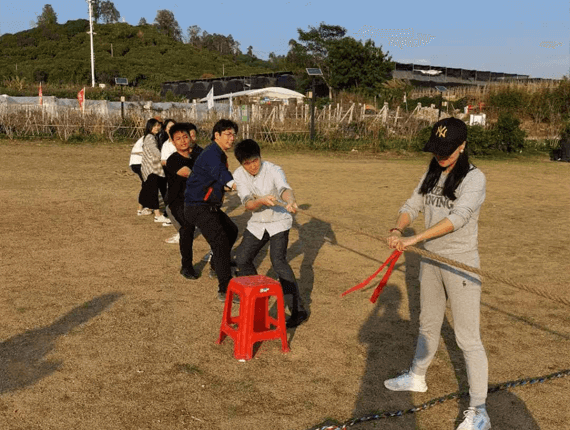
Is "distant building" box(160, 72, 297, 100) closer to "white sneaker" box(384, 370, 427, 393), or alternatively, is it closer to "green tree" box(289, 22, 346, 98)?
"green tree" box(289, 22, 346, 98)

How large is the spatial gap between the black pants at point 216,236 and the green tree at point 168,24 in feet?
377

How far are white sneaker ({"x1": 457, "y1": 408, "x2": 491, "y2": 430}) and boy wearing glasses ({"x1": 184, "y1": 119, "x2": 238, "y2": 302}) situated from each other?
274cm

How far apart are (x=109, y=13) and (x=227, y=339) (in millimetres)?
129429

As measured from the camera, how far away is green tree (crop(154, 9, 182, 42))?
113m

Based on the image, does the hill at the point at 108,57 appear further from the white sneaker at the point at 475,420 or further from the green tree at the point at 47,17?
the white sneaker at the point at 475,420

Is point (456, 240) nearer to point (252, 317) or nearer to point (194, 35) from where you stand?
point (252, 317)

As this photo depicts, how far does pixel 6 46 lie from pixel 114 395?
106872 mm

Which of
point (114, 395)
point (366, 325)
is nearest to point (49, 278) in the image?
point (114, 395)

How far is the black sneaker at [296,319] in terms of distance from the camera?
4812 millimetres

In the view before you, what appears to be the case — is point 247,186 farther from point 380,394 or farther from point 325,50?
point 325,50

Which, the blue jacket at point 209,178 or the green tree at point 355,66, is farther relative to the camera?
the green tree at point 355,66

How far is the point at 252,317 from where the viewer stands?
13.8ft

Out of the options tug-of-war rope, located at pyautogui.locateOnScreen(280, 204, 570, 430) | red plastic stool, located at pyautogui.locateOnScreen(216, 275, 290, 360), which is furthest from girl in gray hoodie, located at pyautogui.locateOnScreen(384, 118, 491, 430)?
red plastic stool, located at pyautogui.locateOnScreen(216, 275, 290, 360)

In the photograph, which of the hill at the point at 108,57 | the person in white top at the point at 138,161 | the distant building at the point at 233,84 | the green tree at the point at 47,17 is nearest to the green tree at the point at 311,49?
the distant building at the point at 233,84
